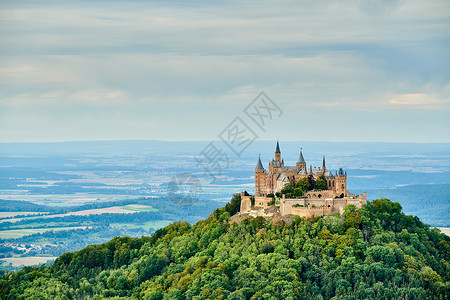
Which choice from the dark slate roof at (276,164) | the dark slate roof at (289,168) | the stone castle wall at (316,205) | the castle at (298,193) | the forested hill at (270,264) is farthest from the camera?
the dark slate roof at (276,164)

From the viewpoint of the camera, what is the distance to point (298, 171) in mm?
91375

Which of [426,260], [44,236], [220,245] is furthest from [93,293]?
[44,236]

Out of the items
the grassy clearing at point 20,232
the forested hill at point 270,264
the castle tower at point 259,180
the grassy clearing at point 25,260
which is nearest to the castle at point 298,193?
the castle tower at point 259,180

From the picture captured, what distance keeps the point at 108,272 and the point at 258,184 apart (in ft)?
76.7

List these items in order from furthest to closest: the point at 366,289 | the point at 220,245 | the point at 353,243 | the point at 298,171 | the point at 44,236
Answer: the point at 44,236 → the point at 298,171 → the point at 220,245 → the point at 353,243 → the point at 366,289

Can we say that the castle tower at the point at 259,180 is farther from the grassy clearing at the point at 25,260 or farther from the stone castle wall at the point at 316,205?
the grassy clearing at the point at 25,260

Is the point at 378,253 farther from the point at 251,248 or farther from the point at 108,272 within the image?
the point at 108,272

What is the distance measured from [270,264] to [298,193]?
1162 cm

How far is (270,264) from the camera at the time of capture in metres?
78.0

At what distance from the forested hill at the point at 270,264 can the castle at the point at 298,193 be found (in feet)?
5.01

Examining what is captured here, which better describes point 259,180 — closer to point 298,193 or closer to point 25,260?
point 298,193

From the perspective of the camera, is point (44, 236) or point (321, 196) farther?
point (44, 236)

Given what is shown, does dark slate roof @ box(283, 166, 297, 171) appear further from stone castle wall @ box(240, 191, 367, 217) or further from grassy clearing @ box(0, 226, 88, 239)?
grassy clearing @ box(0, 226, 88, 239)

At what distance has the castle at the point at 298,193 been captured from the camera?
276 feet
